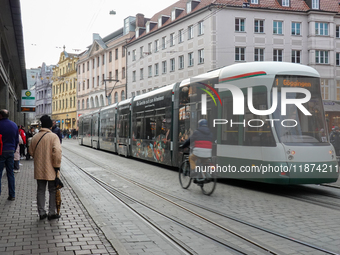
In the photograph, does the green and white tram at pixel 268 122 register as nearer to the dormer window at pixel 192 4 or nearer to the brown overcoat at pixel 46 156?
the brown overcoat at pixel 46 156

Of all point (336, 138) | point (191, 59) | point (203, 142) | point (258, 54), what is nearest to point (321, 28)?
point (258, 54)

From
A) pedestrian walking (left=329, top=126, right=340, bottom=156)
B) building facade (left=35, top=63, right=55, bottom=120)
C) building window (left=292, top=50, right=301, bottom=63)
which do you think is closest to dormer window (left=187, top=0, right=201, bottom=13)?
building window (left=292, top=50, right=301, bottom=63)

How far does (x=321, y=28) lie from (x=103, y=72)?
34.6 metres

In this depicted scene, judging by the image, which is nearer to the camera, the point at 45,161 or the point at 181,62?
the point at 45,161

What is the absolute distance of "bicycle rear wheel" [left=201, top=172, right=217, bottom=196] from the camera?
9.14m

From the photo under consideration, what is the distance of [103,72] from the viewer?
208 feet

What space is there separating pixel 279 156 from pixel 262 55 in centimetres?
3102

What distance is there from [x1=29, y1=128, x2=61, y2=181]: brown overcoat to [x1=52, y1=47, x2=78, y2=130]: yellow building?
70107 mm

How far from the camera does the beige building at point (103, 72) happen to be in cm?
5753

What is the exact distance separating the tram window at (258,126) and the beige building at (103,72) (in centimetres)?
4415

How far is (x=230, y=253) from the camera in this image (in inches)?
187

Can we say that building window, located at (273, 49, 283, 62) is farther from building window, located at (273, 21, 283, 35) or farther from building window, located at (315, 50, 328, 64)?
building window, located at (315, 50, 328, 64)

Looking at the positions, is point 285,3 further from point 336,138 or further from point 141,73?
point 336,138

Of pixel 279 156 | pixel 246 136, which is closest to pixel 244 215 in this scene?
pixel 279 156
